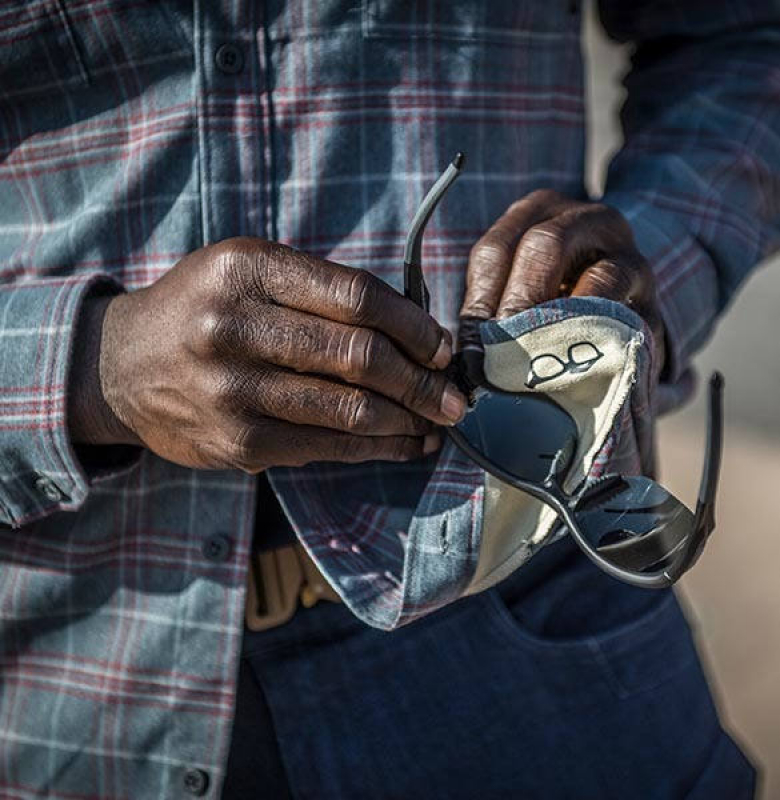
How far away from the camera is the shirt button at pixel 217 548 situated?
1102mm

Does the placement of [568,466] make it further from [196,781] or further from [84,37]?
[84,37]

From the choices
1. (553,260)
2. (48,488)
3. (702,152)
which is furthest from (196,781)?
(702,152)

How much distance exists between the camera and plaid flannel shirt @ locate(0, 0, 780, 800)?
40.9 inches

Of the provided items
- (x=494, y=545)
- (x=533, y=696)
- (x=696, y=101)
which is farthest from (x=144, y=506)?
(x=696, y=101)

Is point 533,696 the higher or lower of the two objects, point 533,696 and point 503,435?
the lower

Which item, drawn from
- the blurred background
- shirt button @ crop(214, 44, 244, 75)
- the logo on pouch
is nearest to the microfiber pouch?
the logo on pouch

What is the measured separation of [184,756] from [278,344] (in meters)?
0.53

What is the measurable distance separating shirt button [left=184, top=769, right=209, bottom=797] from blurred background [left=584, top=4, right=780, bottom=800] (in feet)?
4.05

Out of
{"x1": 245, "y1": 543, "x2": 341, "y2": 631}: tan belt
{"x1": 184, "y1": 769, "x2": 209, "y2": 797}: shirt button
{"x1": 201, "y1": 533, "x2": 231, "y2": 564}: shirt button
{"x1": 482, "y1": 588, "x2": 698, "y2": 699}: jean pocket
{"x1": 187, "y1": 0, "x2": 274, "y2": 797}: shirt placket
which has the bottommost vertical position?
{"x1": 184, "y1": 769, "x2": 209, "y2": 797}: shirt button

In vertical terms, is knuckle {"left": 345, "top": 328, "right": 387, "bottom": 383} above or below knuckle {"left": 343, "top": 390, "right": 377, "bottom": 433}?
above

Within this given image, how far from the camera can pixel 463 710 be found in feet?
3.94

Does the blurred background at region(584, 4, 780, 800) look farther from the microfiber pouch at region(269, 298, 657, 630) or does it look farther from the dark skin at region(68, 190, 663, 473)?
the dark skin at region(68, 190, 663, 473)

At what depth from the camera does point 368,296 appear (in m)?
0.88

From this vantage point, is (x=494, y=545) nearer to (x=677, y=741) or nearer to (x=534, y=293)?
(x=534, y=293)
